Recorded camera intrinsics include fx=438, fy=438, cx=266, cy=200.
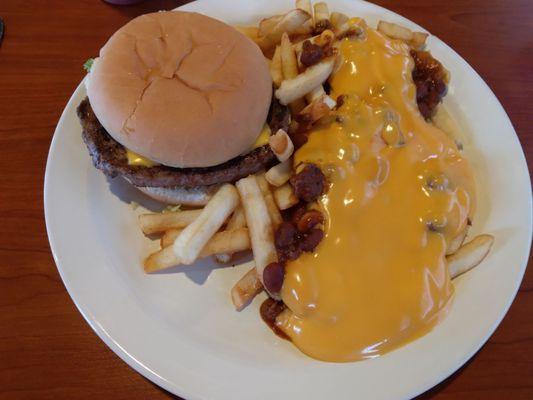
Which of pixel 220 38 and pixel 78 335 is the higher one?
pixel 220 38

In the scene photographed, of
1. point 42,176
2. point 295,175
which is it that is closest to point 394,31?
point 295,175

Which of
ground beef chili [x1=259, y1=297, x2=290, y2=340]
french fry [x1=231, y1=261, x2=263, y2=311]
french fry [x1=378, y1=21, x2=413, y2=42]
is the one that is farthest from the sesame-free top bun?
french fry [x1=378, y1=21, x2=413, y2=42]

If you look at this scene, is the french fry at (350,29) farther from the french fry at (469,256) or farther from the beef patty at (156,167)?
the french fry at (469,256)

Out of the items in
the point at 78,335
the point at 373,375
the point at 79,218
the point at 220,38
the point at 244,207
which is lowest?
the point at 78,335

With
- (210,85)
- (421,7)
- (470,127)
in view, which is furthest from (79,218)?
(421,7)

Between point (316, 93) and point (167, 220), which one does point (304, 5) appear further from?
point (167, 220)

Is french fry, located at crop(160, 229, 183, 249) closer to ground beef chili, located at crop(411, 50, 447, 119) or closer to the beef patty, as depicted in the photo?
the beef patty

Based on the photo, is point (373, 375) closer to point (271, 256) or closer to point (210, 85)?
point (271, 256)

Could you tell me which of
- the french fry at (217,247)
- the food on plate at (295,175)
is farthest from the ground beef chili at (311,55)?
the french fry at (217,247)
